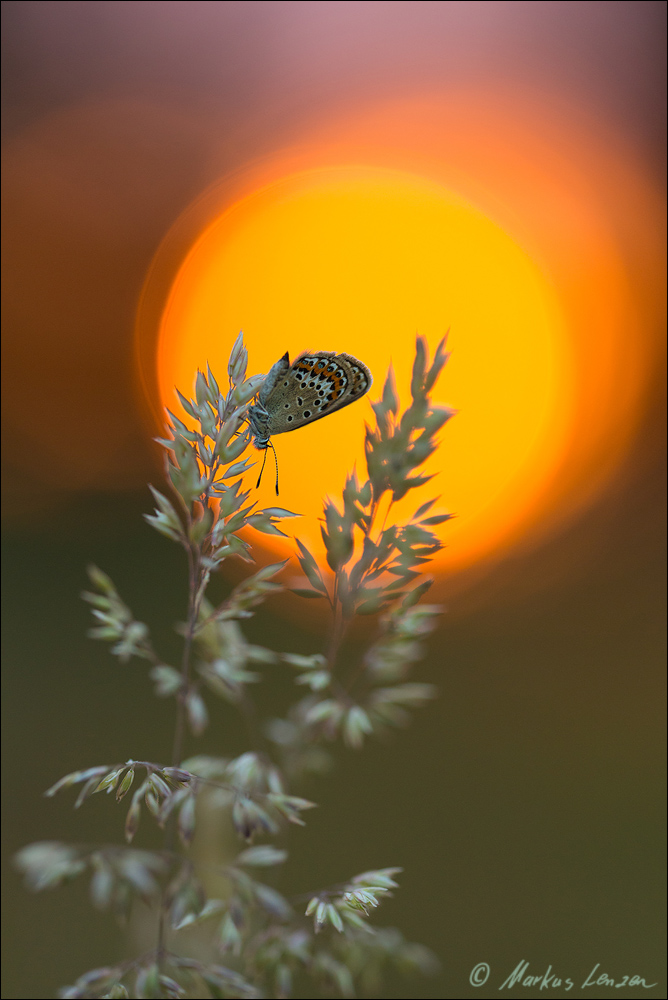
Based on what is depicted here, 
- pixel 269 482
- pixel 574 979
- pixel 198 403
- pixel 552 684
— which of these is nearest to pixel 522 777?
pixel 552 684

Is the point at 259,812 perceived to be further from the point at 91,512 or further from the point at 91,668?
the point at 91,512
